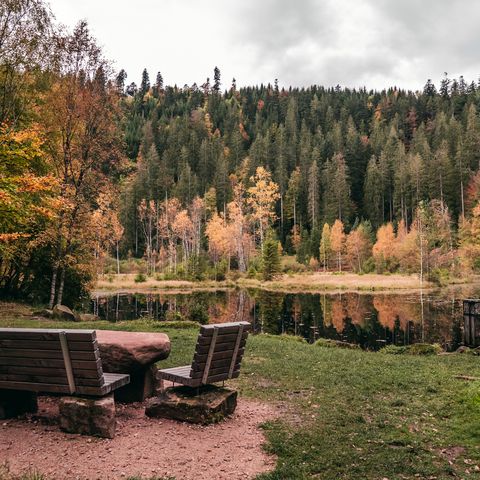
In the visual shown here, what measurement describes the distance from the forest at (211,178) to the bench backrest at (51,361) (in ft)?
18.4

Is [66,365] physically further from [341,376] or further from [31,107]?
[31,107]

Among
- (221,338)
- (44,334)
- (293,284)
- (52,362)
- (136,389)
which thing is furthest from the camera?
(293,284)

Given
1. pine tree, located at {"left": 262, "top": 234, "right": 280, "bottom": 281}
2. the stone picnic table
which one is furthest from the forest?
the stone picnic table

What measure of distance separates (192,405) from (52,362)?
2.11 m

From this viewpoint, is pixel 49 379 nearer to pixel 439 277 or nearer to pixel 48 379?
pixel 48 379

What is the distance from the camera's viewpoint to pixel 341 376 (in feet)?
33.9

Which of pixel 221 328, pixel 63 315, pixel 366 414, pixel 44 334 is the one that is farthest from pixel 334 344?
pixel 44 334

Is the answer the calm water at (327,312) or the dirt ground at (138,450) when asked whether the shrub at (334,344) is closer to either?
the calm water at (327,312)

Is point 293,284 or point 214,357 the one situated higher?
point 214,357

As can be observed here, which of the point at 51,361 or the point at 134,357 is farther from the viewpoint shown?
the point at 134,357

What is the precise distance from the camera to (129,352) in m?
7.10

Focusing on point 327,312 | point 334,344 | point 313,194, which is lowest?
point 327,312

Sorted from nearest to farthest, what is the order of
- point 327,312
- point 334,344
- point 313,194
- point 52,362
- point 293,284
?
point 52,362
point 334,344
point 327,312
point 293,284
point 313,194

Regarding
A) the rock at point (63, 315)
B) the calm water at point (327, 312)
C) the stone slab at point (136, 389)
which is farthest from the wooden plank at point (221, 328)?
the rock at point (63, 315)
